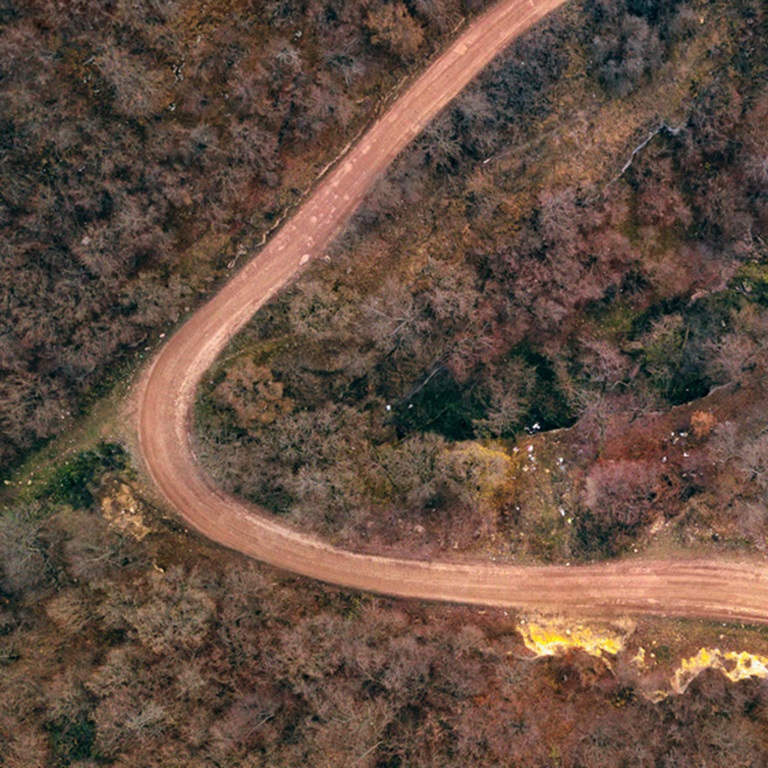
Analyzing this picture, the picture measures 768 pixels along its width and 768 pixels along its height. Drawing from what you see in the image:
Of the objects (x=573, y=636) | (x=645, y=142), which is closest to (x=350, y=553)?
(x=573, y=636)

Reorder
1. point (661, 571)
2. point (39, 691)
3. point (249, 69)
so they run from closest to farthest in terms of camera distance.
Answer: point (39, 691) → point (249, 69) → point (661, 571)

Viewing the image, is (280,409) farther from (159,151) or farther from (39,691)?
(39,691)

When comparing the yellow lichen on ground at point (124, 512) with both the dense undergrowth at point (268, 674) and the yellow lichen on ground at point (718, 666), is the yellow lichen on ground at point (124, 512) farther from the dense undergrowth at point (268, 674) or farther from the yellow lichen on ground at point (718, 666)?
the yellow lichen on ground at point (718, 666)

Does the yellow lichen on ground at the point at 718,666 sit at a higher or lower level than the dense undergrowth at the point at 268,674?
lower

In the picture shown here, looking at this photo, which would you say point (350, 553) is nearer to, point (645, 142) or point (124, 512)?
point (124, 512)

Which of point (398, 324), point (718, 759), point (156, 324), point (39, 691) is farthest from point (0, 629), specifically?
point (718, 759)

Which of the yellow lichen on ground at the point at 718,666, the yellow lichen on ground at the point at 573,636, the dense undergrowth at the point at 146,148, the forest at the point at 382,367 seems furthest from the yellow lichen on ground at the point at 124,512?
the yellow lichen on ground at the point at 718,666
